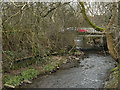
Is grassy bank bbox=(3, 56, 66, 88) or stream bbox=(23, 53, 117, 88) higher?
grassy bank bbox=(3, 56, 66, 88)

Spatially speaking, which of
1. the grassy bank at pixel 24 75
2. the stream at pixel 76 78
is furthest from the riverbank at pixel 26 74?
the stream at pixel 76 78

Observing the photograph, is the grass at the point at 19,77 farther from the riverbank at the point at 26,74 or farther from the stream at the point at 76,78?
the stream at the point at 76,78

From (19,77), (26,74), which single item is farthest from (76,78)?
(19,77)

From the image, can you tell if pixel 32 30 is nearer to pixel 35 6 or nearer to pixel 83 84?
pixel 35 6

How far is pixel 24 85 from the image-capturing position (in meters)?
6.41

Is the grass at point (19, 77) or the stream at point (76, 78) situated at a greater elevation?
the grass at point (19, 77)

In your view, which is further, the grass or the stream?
the grass

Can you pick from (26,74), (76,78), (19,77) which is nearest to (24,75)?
(26,74)

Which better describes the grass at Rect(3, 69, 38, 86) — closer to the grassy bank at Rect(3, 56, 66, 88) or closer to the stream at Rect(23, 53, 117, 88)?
the grassy bank at Rect(3, 56, 66, 88)

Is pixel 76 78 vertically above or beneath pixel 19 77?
beneath

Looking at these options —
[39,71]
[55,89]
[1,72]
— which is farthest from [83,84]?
[1,72]

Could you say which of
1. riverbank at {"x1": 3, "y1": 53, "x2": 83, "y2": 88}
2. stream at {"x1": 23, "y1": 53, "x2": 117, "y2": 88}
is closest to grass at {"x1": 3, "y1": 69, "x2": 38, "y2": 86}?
riverbank at {"x1": 3, "y1": 53, "x2": 83, "y2": 88}

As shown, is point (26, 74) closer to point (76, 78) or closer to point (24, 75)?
point (24, 75)

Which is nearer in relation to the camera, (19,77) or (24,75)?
(19,77)
